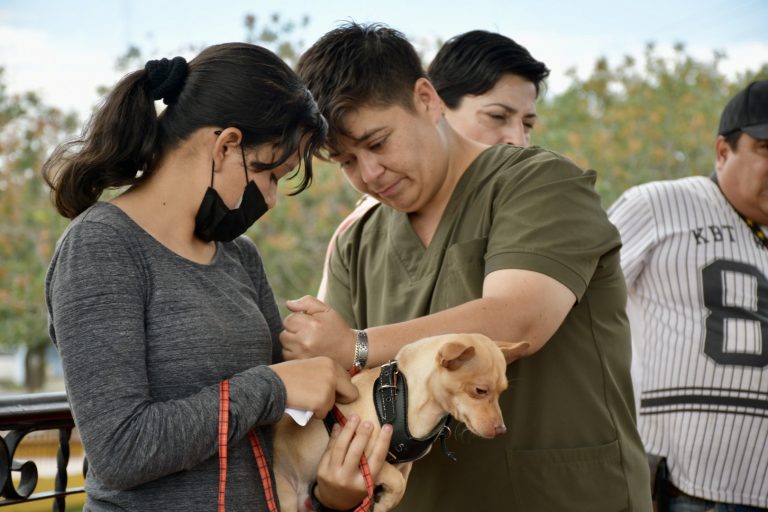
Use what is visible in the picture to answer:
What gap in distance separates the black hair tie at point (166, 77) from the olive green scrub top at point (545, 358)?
818 mm

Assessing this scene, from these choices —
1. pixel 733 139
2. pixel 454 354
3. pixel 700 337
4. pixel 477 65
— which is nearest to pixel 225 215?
pixel 454 354

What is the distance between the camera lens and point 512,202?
7.10 feet

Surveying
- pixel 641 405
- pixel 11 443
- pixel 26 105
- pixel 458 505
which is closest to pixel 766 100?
pixel 641 405

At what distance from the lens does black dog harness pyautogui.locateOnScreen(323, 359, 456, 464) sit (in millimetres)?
1861

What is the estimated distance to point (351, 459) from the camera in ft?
5.93

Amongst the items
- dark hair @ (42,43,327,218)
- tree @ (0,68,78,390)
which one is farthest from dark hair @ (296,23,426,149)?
tree @ (0,68,78,390)

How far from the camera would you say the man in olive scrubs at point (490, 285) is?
1.98m

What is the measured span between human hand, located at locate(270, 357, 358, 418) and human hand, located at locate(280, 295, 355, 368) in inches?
3.9

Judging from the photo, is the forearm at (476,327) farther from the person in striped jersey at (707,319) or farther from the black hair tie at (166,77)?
the person in striped jersey at (707,319)

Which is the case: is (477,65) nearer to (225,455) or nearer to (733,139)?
(733,139)

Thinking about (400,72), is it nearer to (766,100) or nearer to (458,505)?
(458,505)

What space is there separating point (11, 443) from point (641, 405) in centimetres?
217

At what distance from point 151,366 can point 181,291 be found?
0.15 metres

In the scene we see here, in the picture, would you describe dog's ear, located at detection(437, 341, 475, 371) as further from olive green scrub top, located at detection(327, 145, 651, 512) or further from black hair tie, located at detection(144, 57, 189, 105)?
black hair tie, located at detection(144, 57, 189, 105)
